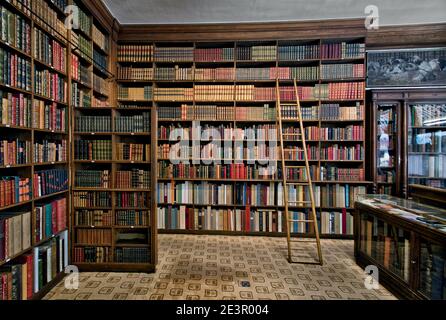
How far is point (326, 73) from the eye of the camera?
3.55 meters

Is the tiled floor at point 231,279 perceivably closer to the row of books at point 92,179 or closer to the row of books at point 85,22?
the row of books at point 92,179

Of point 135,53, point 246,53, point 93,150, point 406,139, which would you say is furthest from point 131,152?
point 406,139

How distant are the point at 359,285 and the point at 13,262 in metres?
3.39

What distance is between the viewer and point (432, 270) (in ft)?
5.75

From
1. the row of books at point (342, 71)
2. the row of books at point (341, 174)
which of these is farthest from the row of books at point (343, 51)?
the row of books at point (341, 174)

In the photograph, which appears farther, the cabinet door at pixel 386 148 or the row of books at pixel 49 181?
the cabinet door at pixel 386 148

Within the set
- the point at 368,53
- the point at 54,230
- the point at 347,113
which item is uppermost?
the point at 368,53

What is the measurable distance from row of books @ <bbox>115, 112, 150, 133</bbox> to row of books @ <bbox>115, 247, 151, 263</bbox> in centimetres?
145

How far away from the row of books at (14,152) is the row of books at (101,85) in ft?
5.09

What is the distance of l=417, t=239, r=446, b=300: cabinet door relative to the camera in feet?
5.51

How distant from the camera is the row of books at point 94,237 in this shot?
2512 mm

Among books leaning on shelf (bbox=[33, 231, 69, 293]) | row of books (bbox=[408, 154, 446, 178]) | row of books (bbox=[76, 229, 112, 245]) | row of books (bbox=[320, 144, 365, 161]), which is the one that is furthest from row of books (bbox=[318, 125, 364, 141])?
books leaning on shelf (bbox=[33, 231, 69, 293])
